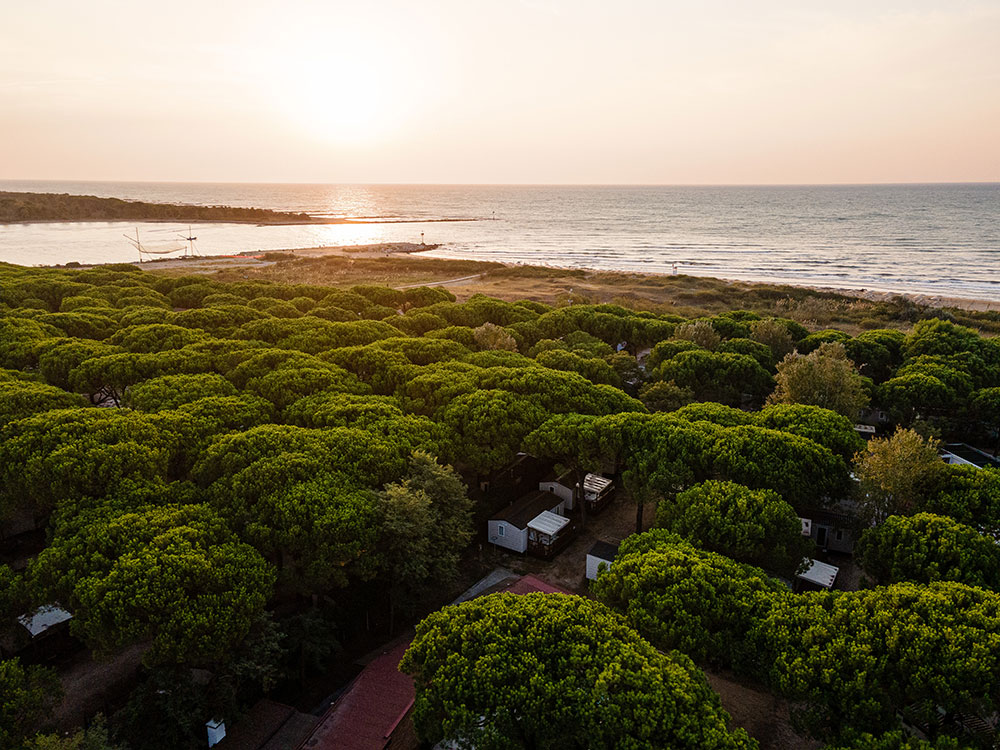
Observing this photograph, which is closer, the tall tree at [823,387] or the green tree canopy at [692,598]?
the green tree canopy at [692,598]

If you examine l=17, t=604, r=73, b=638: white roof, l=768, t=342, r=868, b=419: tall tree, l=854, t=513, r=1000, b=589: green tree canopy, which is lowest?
l=17, t=604, r=73, b=638: white roof

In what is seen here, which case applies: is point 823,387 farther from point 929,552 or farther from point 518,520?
point 518,520

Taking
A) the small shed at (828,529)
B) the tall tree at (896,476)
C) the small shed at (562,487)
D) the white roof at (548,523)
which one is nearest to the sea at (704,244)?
the small shed at (828,529)

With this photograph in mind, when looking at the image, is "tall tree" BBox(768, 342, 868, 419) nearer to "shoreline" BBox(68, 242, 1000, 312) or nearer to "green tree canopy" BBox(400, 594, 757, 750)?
"green tree canopy" BBox(400, 594, 757, 750)

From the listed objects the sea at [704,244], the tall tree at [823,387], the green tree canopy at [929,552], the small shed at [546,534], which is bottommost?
the small shed at [546,534]

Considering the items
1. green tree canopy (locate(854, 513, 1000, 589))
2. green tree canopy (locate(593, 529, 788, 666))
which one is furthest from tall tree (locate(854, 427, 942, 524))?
green tree canopy (locate(593, 529, 788, 666))

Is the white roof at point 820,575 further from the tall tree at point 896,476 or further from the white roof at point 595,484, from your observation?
the white roof at point 595,484

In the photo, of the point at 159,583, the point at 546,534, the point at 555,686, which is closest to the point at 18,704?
the point at 159,583
